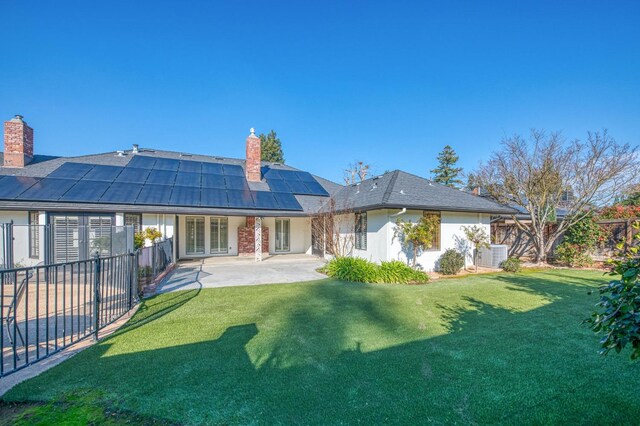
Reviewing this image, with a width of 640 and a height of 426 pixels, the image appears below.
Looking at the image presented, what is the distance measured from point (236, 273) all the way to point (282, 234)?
6679 mm

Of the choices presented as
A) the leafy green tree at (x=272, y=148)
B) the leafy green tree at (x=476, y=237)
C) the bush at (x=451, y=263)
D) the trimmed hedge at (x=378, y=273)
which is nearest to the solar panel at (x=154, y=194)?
the trimmed hedge at (x=378, y=273)

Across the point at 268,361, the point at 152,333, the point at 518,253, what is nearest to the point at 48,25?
the point at 152,333

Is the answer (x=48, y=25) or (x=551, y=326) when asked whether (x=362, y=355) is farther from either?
(x=48, y=25)

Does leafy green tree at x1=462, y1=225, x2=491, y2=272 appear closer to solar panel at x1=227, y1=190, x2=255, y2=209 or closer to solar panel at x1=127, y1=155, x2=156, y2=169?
solar panel at x1=227, y1=190, x2=255, y2=209

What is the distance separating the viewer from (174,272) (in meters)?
11.6

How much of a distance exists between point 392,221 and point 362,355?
25.4 ft

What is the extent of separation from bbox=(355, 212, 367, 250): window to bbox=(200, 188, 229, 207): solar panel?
634cm

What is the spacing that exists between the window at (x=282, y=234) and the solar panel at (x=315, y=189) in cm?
246

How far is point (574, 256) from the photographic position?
13.3 metres

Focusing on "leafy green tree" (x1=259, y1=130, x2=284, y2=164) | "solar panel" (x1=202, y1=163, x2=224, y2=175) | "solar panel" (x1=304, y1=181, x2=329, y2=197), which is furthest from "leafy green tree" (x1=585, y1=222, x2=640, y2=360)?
"leafy green tree" (x1=259, y1=130, x2=284, y2=164)

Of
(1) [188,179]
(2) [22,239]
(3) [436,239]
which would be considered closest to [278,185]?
(1) [188,179]

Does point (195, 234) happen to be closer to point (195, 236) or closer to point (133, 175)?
point (195, 236)

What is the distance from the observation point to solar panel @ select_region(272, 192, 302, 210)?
1503 cm

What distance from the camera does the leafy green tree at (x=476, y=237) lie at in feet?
41.0
